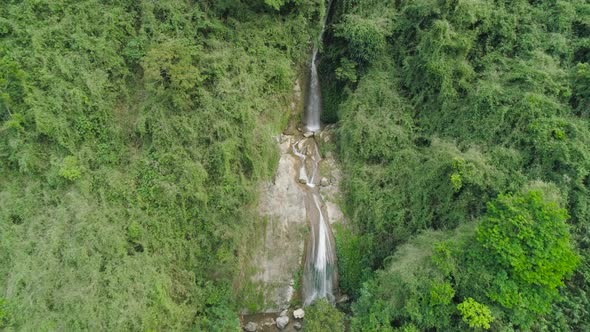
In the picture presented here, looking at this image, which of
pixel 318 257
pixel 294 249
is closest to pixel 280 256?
pixel 294 249

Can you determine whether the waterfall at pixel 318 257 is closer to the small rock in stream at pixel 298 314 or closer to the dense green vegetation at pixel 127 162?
the small rock in stream at pixel 298 314

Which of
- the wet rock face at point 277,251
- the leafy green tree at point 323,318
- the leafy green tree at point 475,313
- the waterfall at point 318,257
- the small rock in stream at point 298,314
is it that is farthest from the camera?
the waterfall at point 318,257

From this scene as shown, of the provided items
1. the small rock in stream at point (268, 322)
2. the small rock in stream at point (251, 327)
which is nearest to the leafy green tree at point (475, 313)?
the small rock in stream at point (268, 322)

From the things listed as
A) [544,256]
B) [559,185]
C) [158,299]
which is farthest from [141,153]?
[559,185]

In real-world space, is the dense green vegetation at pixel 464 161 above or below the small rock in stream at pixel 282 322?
above

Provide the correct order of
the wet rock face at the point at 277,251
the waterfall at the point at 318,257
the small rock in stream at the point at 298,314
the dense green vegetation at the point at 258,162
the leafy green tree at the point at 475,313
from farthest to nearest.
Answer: the waterfall at the point at 318,257 < the wet rock face at the point at 277,251 < the small rock in stream at the point at 298,314 < the dense green vegetation at the point at 258,162 < the leafy green tree at the point at 475,313

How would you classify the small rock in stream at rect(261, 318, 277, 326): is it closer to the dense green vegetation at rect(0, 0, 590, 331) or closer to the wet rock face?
the wet rock face

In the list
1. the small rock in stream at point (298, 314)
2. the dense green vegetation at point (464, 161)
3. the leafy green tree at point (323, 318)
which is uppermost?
the dense green vegetation at point (464, 161)
